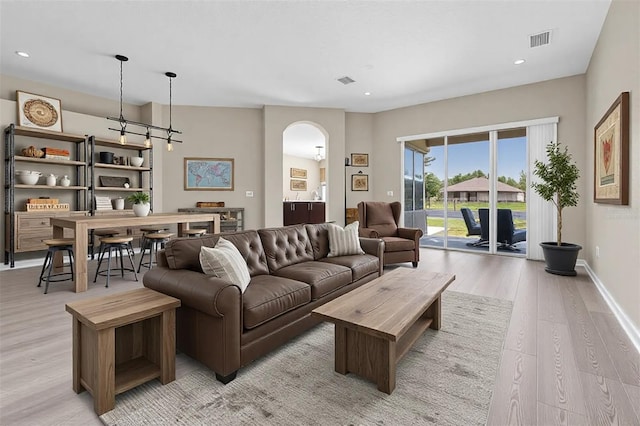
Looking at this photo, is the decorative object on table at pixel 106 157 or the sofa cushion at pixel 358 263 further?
the decorative object on table at pixel 106 157

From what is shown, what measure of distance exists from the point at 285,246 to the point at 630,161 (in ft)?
10.3

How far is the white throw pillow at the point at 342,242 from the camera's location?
3437 millimetres

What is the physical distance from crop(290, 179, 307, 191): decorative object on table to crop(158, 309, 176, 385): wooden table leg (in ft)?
32.5

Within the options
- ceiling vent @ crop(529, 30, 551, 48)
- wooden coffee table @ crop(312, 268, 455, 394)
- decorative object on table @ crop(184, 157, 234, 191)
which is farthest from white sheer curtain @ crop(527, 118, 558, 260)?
decorative object on table @ crop(184, 157, 234, 191)

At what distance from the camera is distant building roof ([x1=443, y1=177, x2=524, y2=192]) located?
18.5 ft

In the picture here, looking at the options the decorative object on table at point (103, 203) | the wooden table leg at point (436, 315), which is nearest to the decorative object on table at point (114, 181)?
the decorative object on table at point (103, 203)

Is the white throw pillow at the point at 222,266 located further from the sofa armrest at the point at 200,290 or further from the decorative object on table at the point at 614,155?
the decorative object on table at the point at 614,155

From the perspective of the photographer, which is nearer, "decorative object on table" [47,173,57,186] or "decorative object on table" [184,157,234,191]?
"decorative object on table" [47,173,57,186]

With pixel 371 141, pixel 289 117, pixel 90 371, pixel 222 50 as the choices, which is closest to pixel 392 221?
pixel 371 141

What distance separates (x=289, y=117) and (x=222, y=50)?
2.44 m

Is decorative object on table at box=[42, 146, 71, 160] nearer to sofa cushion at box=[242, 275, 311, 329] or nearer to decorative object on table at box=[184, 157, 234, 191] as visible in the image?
decorative object on table at box=[184, 157, 234, 191]

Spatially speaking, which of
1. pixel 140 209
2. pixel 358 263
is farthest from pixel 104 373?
pixel 140 209

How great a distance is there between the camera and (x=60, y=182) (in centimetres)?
518

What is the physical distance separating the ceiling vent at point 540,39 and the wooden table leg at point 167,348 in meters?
4.87
